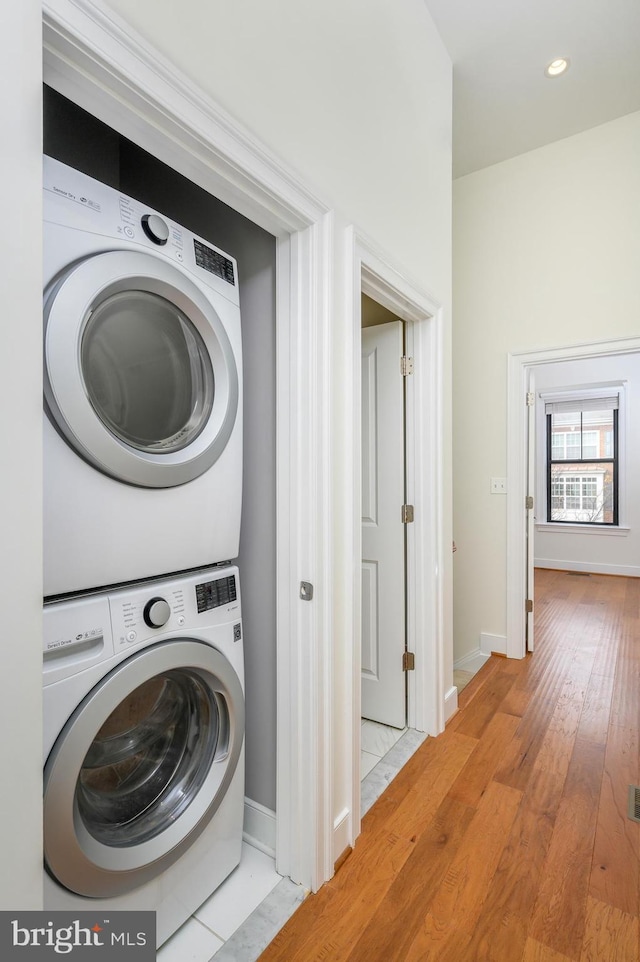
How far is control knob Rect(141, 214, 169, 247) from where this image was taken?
3.68 feet

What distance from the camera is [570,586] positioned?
539cm

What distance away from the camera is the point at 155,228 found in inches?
44.8

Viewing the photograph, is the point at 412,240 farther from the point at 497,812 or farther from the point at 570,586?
the point at 570,586

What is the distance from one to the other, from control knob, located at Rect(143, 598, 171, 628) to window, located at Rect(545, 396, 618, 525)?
6.38 meters

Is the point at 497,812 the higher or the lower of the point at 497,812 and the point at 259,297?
the lower

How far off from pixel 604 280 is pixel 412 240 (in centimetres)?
153

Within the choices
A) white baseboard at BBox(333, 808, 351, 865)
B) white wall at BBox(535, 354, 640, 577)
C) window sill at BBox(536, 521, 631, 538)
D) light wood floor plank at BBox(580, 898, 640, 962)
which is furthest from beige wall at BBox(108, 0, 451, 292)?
window sill at BBox(536, 521, 631, 538)

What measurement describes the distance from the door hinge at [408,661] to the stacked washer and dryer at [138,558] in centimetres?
109

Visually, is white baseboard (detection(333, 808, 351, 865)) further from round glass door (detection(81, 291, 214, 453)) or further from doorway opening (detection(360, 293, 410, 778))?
round glass door (detection(81, 291, 214, 453))

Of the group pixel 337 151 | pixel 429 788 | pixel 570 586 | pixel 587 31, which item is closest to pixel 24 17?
pixel 337 151

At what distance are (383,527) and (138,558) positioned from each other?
1.42m

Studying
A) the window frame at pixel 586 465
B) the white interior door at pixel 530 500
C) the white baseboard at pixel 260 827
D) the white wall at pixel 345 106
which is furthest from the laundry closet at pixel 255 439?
the window frame at pixel 586 465

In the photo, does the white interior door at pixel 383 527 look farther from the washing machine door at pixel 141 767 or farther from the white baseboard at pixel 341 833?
the washing machine door at pixel 141 767

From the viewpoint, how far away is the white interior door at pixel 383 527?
2262 millimetres
